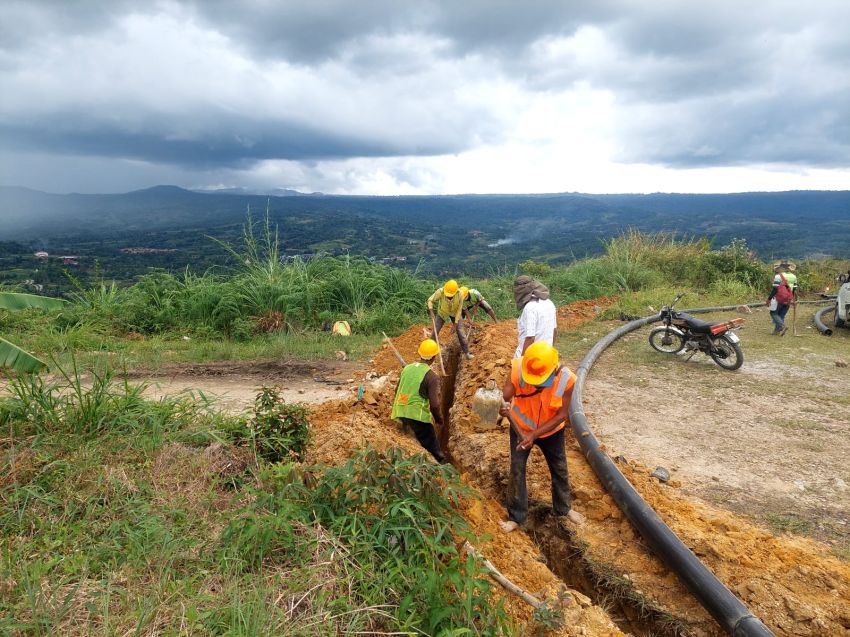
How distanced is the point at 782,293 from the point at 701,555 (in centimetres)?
749

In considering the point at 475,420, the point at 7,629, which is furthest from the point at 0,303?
the point at 475,420

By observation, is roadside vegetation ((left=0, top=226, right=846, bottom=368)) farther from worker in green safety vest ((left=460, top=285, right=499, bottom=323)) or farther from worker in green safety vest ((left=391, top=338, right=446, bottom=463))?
worker in green safety vest ((left=391, top=338, right=446, bottom=463))

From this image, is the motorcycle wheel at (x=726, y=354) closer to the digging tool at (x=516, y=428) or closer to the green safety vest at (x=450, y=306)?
the green safety vest at (x=450, y=306)

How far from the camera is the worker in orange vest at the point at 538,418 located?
3.58m

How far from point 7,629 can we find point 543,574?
2731mm

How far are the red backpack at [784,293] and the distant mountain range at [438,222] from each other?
21.9m

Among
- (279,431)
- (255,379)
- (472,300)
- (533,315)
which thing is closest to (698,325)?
(472,300)

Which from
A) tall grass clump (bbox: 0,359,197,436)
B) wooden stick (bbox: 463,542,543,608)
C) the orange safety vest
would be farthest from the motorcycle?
tall grass clump (bbox: 0,359,197,436)

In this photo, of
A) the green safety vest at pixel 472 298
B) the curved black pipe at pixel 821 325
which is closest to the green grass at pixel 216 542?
the green safety vest at pixel 472 298

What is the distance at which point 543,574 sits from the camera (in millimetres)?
3225

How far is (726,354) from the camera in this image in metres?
7.32

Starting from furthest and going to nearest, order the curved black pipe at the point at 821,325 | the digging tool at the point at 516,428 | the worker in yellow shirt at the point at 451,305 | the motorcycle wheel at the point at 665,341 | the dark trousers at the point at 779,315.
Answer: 1. the curved black pipe at the point at 821,325
2. the dark trousers at the point at 779,315
3. the motorcycle wheel at the point at 665,341
4. the worker in yellow shirt at the point at 451,305
5. the digging tool at the point at 516,428

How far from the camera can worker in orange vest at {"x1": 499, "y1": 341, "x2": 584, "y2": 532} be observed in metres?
3.58

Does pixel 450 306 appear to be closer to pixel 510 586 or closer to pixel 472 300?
pixel 472 300
